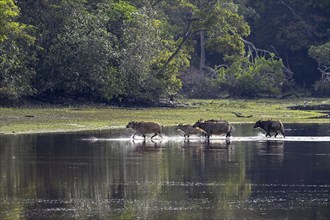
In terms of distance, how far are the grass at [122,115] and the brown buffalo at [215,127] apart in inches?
222

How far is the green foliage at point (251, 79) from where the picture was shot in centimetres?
6450

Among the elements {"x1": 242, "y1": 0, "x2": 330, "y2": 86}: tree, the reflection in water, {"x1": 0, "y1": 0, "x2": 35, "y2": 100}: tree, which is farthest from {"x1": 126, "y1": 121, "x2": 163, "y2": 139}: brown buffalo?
{"x1": 242, "y1": 0, "x2": 330, "y2": 86}: tree

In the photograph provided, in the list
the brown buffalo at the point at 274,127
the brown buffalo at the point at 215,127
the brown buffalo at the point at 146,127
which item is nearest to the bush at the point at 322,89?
the brown buffalo at the point at 274,127

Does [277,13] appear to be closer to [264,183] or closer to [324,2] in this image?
[324,2]

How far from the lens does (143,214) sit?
18062mm

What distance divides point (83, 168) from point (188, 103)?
3055 cm

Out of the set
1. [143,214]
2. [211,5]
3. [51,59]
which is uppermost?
[211,5]

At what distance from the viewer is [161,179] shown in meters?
23.1

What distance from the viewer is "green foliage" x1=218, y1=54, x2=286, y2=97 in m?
64.5

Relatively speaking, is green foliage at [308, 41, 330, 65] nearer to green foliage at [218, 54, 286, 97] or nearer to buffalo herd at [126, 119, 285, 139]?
green foliage at [218, 54, 286, 97]

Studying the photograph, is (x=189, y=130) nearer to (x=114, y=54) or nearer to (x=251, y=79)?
(x=114, y=54)

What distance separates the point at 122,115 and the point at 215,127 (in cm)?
1094

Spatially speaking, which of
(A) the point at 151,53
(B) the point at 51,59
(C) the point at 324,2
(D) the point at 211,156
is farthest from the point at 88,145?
(C) the point at 324,2

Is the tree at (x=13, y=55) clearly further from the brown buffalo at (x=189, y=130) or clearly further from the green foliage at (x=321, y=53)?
the green foliage at (x=321, y=53)
